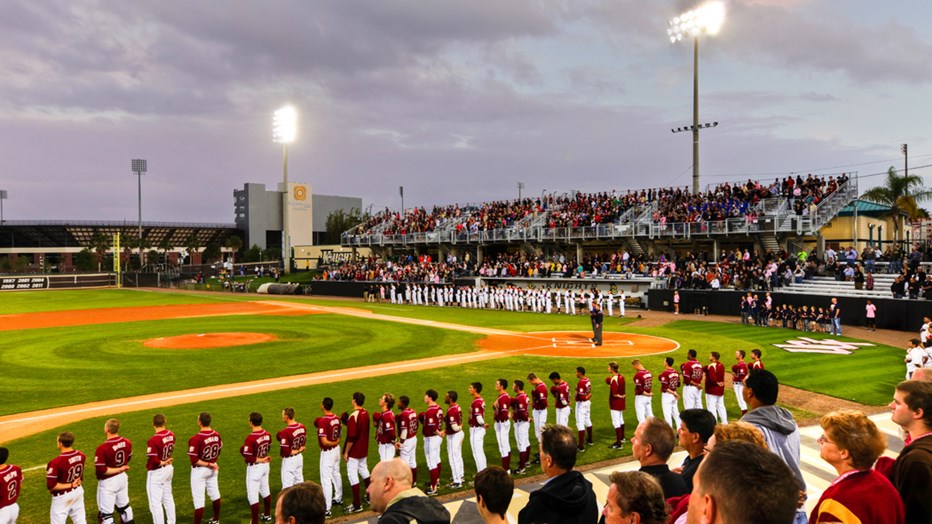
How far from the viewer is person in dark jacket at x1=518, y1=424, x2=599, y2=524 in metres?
4.64

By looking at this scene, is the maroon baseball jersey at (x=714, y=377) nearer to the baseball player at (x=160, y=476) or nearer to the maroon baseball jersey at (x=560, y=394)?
the maroon baseball jersey at (x=560, y=394)

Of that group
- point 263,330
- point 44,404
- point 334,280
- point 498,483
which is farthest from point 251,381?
point 334,280

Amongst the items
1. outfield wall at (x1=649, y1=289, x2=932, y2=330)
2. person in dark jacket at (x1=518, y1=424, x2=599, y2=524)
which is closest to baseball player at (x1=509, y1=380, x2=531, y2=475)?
person in dark jacket at (x1=518, y1=424, x2=599, y2=524)

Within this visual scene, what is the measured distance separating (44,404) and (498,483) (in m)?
17.5

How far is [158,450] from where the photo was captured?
9.11 m

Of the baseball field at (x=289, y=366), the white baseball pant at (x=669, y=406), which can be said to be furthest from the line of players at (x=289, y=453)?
the white baseball pant at (x=669, y=406)

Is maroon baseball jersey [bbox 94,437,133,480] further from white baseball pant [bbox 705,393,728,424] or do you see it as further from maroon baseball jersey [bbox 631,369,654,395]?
white baseball pant [bbox 705,393,728,424]

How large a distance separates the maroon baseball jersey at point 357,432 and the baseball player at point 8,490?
4.55 metres

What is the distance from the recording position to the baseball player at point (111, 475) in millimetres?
8820

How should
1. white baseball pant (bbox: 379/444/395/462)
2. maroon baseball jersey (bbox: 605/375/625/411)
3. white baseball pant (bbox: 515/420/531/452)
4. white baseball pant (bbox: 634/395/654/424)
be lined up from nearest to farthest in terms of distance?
1. white baseball pant (bbox: 379/444/395/462)
2. white baseball pant (bbox: 515/420/531/452)
3. maroon baseball jersey (bbox: 605/375/625/411)
4. white baseball pant (bbox: 634/395/654/424)

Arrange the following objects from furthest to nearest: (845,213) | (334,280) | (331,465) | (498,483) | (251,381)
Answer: (334,280) → (845,213) → (251,381) → (331,465) → (498,483)

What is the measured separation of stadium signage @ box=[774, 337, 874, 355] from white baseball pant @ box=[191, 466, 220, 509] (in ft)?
73.1

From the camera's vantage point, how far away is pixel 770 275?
35.0 metres

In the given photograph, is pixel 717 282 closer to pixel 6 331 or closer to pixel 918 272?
pixel 918 272
